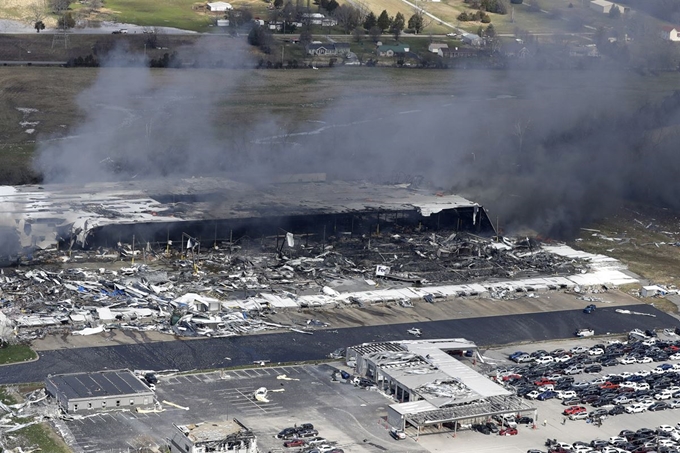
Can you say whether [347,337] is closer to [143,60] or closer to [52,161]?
[52,161]

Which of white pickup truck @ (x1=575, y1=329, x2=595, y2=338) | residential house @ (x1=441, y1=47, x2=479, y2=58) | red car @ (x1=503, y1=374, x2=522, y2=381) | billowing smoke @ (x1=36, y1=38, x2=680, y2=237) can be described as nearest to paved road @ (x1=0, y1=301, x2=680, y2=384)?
white pickup truck @ (x1=575, y1=329, x2=595, y2=338)

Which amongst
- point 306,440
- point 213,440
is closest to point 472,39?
point 306,440

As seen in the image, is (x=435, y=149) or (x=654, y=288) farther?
(x=435, y=149)

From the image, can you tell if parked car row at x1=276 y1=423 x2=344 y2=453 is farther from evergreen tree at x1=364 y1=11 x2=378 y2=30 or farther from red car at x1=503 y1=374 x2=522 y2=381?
evergreen tree at x1=364 y1=11 x2=378 y2=30

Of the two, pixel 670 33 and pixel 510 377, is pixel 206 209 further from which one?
pixel 670 33

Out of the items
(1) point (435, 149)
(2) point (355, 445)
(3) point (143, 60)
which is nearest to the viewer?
(2) point (355, 445)

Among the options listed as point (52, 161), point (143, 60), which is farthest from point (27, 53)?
point (52, 161)
